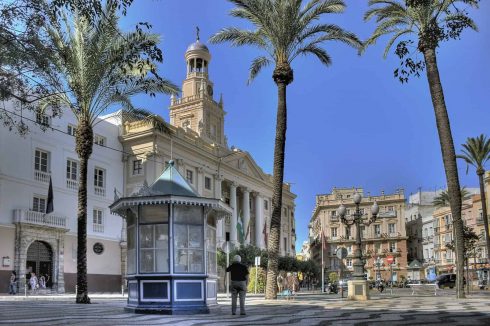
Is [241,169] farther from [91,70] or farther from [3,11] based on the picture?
[3,11]

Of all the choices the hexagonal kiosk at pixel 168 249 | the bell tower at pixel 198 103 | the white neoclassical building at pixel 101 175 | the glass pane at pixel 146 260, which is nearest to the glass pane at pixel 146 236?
the hexagonal kiosk at pixel 168 249

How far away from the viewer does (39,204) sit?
36875 millimetres

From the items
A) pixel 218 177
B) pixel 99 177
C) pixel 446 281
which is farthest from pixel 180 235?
pixel 446 281

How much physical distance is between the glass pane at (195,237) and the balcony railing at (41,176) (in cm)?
2461

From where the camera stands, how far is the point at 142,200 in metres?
14.6

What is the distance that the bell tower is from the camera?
61.0m

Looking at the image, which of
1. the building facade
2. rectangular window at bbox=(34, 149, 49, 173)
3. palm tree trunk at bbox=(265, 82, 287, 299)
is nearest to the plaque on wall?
the building facade

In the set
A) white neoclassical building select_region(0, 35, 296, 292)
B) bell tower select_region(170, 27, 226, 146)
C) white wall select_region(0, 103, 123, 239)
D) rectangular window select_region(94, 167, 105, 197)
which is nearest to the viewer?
white wall select_region(0, 103, 123, 239)

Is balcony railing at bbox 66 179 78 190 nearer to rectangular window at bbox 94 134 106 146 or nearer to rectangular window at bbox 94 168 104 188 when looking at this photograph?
rectangular window at bbox 94 168 104 188

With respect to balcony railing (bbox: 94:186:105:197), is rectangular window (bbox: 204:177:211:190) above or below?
above

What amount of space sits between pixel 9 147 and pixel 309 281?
4345 cm

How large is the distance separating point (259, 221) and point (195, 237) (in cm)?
5141

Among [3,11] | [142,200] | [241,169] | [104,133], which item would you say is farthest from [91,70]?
[241,169]

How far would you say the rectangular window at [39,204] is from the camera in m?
36.4
